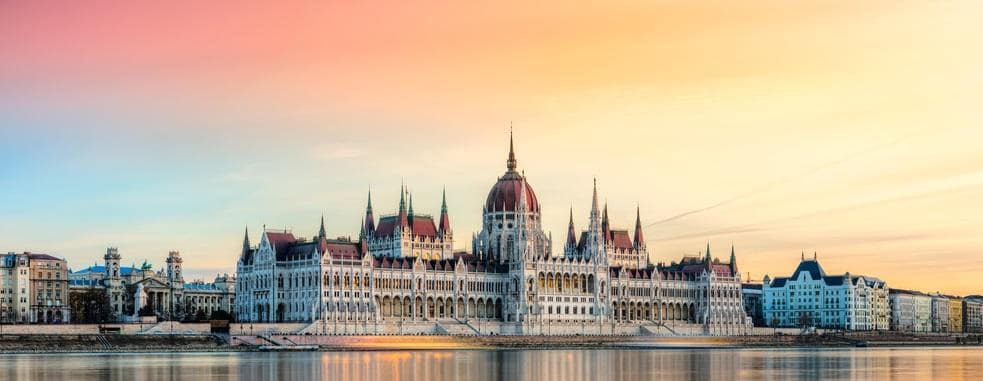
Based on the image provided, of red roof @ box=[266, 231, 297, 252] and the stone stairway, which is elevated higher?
red roof @ box=[266, 231, 297, 252]

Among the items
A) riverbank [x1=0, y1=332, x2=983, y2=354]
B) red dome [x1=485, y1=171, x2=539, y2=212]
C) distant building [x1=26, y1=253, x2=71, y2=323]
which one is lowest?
riverbank [x1=0, y1=332, x2=983, y2=354]

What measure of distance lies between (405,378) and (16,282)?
10659 cm

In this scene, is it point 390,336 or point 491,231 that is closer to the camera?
point 390,336

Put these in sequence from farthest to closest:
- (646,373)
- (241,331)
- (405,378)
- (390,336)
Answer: (390,336)
(241,331)
(646,373)
(405,378)

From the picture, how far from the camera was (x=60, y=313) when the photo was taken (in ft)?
635

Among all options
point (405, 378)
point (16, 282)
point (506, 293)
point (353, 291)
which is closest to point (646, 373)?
point (405, 378)

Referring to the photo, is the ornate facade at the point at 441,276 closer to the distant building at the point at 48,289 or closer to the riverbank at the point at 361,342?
the riverbank at the point at 361,342

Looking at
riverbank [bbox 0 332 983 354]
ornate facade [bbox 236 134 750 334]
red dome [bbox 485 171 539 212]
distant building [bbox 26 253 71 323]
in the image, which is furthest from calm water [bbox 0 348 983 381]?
distant building [bbox 26 253 71 323]

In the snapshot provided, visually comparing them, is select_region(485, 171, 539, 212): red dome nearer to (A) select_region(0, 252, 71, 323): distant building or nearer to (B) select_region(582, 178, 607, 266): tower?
(B) select_region(582, 178, 607, 266): tower

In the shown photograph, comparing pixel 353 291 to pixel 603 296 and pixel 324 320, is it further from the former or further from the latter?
pixel 603 296

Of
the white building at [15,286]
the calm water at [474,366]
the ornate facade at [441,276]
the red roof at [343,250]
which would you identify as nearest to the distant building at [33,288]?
the white building at [15,286]

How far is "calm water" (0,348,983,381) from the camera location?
96.3 metres

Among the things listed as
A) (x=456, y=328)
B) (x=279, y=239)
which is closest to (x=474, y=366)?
(x=456, y=328)

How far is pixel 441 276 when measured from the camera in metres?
180
